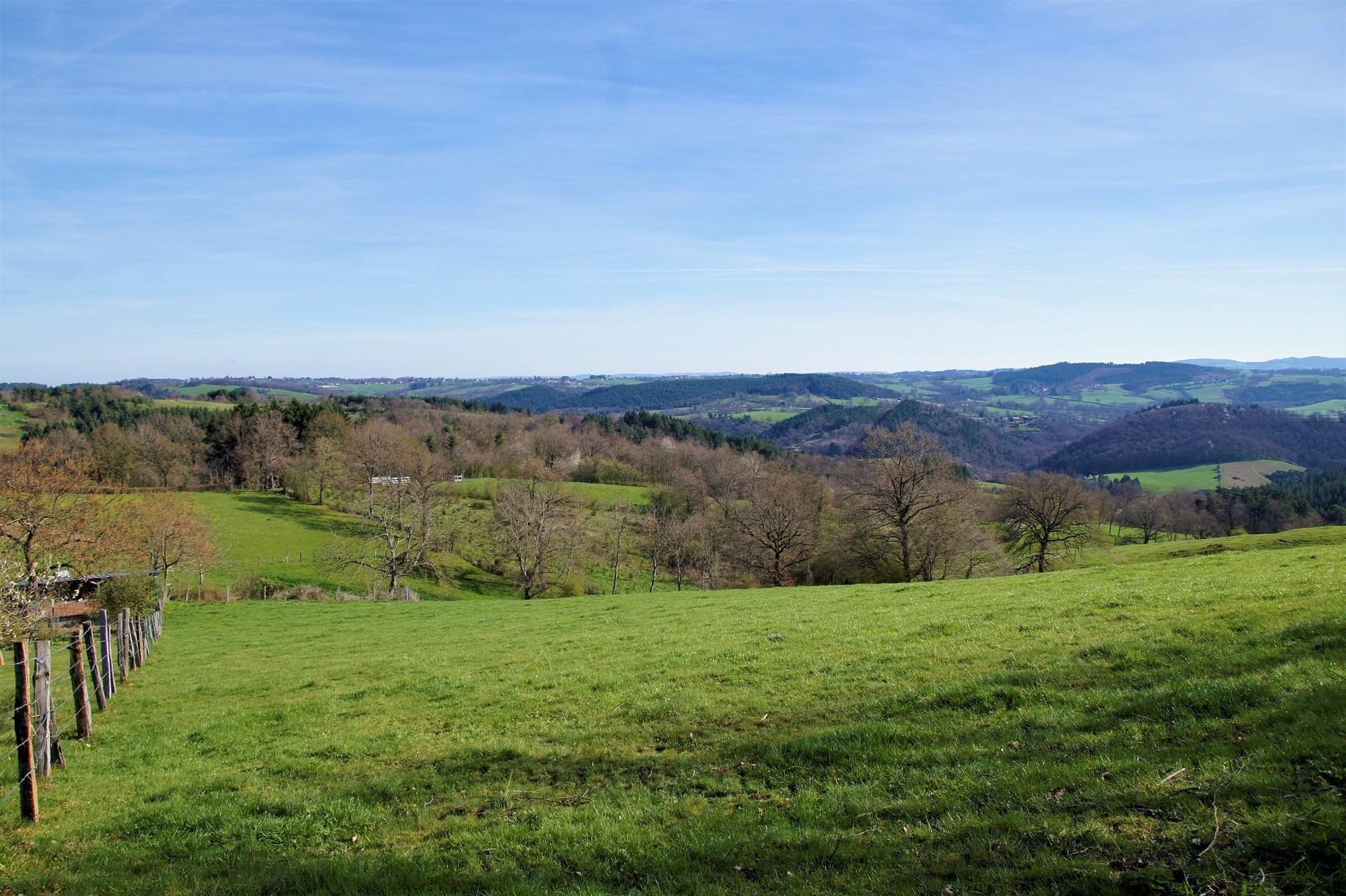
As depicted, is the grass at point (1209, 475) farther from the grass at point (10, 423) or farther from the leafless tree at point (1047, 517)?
the grass at point (10, 423)

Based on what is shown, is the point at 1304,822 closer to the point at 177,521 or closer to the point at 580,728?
the point at 580,728

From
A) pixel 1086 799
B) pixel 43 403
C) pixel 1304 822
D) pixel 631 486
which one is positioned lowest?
pixel 631 486

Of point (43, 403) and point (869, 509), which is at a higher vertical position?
point (43, 403)

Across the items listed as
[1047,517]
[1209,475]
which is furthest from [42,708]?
[1209,475]

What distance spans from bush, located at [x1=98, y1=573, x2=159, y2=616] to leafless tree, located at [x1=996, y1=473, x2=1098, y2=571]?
52110 millimetres

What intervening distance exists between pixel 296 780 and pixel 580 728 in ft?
13.3

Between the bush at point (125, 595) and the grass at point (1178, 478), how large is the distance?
169m

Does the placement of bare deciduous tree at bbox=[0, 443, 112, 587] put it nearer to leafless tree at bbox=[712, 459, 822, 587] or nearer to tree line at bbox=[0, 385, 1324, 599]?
tree line at bbox=[0, 385, 1324, 599]

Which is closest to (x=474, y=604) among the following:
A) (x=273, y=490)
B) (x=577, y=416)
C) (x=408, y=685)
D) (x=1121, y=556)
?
(x=408, y=685)

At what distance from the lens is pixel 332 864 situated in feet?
23.1

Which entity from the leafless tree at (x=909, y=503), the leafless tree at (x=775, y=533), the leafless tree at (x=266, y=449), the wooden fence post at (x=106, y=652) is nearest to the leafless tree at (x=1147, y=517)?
the leafless tree at (x=909, y=503)

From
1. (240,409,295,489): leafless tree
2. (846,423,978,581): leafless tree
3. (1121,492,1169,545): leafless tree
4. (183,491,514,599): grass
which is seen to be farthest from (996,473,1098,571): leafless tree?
(240,409,295,489): leafless tree

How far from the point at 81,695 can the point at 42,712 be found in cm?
289

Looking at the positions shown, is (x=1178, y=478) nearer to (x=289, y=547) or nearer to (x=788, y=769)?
(x=289, y=547)
